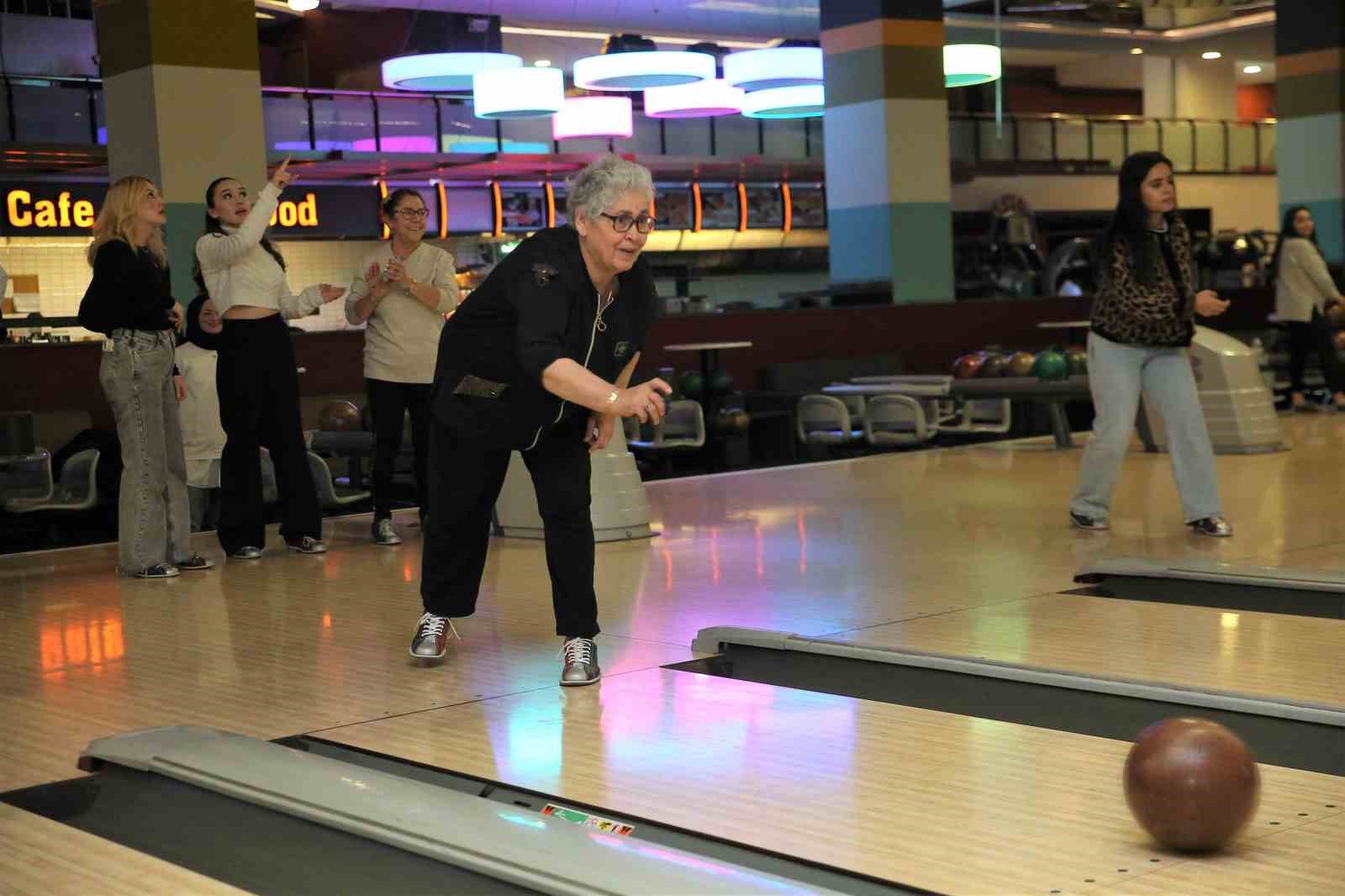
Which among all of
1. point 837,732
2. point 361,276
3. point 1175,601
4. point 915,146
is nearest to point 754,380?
point 915,146

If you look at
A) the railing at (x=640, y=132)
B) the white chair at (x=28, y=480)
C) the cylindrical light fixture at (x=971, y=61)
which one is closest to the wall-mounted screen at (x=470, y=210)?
the railing at (x=640, y=132)

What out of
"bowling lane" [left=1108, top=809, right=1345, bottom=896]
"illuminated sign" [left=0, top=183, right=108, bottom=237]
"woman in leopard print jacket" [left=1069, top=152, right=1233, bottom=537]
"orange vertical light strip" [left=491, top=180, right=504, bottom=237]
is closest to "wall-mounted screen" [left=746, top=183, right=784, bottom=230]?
"orange vertical light strip" [left=491, top=180, right=504, bottom=237]

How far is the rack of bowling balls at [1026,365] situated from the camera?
8.96 metres

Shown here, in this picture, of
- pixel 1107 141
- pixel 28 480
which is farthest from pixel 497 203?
pixel 28 480

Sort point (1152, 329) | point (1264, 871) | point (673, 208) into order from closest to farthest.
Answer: point (1264, 871)
point (1152, 329)
point (673, 208)

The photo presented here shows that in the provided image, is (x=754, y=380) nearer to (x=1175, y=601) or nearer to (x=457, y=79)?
(x=457, y=79)

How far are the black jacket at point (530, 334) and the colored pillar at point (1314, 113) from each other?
12.1 meters

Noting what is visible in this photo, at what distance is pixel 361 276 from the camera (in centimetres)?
590

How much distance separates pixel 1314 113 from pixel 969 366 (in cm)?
631

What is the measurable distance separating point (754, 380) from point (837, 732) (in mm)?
7456

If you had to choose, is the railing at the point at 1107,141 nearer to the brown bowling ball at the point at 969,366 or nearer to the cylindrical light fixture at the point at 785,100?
the cylindrical light fixture at the point at 785,100

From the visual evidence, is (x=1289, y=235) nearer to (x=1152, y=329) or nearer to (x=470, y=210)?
(x=1152, y=329)

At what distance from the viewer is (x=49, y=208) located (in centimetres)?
1319

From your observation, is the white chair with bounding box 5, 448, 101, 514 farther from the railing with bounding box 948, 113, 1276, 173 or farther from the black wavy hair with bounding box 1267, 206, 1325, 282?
the railing with bounding box 948, 113, 1276, 173
